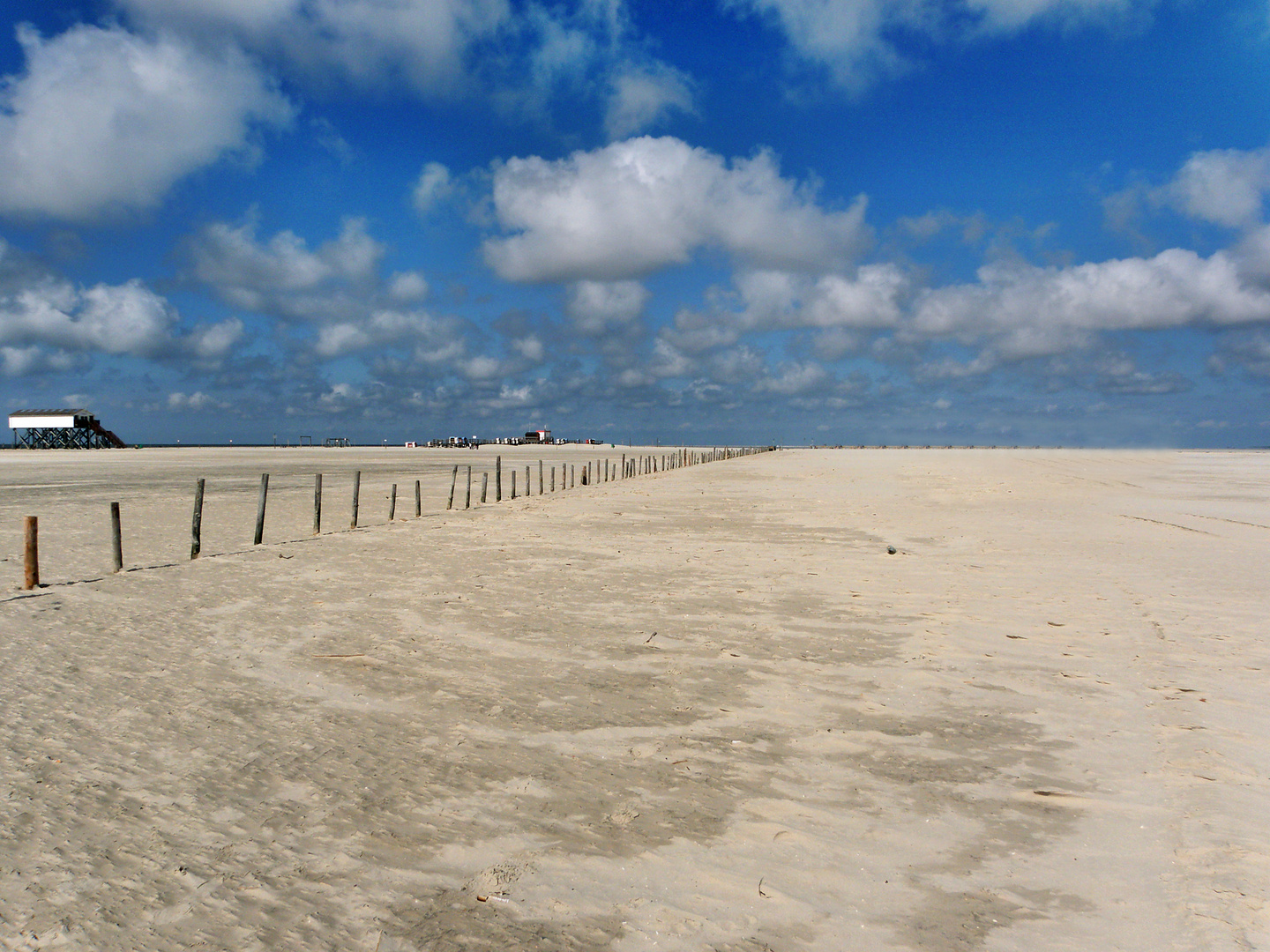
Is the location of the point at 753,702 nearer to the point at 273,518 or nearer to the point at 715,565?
the point at 715,565

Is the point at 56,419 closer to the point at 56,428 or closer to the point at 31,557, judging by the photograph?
the point at 56,428

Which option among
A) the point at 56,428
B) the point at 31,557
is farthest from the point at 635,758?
the point at 56,428

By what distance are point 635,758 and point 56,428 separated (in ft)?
397

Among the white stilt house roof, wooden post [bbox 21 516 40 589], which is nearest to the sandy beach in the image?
wooden post [bbox 21 516 40 589]

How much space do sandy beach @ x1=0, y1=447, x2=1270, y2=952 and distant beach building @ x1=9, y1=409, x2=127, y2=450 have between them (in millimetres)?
106362

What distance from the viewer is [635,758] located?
5.67 metres

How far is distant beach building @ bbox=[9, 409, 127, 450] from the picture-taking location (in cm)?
9869

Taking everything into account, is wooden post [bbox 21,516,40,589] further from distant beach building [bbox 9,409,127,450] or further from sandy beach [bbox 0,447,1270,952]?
distant beach building [bbox 9,409,127,450]

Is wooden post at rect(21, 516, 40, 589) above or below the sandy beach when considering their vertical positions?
above

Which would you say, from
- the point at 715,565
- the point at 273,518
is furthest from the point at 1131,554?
the point at 273,518

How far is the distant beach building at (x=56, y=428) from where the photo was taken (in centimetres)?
9869

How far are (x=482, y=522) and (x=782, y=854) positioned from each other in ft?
54.5

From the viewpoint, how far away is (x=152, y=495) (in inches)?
1136

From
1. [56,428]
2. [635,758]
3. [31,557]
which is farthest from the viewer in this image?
[56,428]
